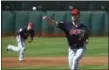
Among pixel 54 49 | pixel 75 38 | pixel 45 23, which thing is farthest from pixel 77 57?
pixel 45 23

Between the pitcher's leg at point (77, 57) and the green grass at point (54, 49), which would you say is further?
the green grass at point (54, 49)

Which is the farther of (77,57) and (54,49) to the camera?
(54,49)

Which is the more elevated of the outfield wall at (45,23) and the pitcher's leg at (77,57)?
the pitcher's leg at (77,57)

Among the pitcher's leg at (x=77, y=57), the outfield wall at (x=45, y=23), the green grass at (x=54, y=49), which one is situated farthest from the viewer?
the outfield wall at (x=45, y=23)

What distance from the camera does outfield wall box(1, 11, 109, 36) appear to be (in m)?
31.0

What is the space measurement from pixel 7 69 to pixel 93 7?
67.4 feet

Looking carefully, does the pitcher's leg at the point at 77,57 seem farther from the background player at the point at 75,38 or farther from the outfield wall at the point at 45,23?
the outfield wall at the point at 45,23

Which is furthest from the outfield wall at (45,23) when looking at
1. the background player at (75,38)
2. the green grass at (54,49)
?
the background player at (75,38)

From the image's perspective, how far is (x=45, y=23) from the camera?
30891mm

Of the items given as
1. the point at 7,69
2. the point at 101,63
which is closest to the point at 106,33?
the point at 101,63

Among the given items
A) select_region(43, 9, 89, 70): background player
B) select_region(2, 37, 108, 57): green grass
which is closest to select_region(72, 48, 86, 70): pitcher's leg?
select_region(43, 9, 89, 70): background player

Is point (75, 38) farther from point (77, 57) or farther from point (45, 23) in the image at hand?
point (45, 23)

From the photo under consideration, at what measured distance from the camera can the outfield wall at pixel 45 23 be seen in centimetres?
3097

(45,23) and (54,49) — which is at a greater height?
(54,49)
